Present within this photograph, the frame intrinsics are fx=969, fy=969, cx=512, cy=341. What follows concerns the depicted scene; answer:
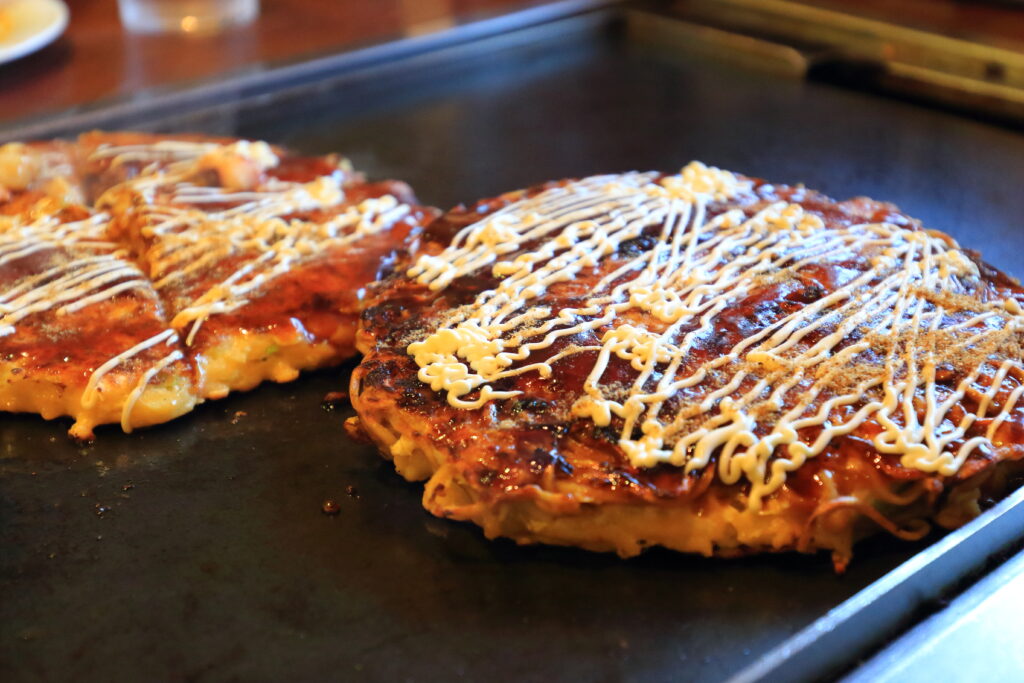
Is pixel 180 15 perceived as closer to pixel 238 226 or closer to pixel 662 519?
pixel 238 226

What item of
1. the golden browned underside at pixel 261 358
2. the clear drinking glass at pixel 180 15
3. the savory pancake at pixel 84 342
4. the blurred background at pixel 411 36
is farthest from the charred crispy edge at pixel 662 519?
the clear drinking glass at pixel 180 15

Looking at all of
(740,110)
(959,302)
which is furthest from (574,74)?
(959,302)

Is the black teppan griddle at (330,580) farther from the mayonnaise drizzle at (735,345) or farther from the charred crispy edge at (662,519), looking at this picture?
the mayonnaise drizzle at (735,345)

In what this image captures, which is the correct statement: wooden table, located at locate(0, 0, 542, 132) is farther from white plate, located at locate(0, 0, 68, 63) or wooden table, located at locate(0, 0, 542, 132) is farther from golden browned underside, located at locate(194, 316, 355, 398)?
golden browned underside, located at locate(194, 316, 355, 398)

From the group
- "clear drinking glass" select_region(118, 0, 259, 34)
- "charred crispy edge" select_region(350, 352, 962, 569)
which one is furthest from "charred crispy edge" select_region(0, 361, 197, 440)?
"clear drinking glass" select_region(118, 0, 259, 34)

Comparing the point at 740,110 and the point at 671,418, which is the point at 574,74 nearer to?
the point at 740,110

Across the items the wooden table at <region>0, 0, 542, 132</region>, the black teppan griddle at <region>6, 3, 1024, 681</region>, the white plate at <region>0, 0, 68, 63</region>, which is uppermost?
the white plate at <region>0, 0, 68, 63</region>
